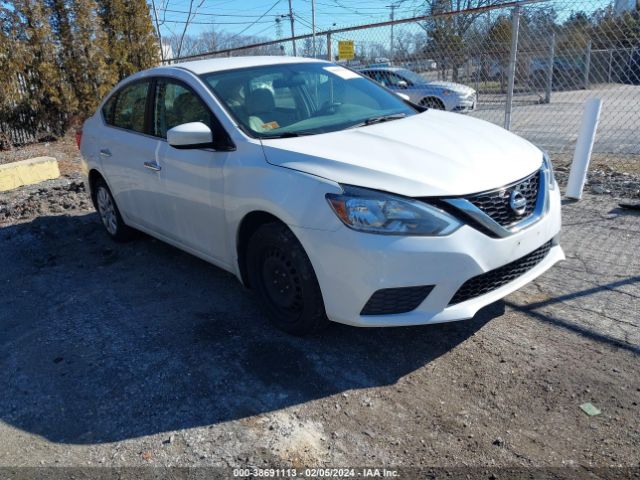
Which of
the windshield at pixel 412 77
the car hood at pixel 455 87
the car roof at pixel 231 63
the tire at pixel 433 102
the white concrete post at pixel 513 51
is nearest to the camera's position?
the car roof at pixel 231 63

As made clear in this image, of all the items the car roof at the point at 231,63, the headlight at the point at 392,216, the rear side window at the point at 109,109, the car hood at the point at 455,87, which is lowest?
the headlight at the point at 392,216

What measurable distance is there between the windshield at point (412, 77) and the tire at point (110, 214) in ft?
22.5

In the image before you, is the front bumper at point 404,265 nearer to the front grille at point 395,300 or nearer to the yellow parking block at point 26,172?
the front grille at point 395,300

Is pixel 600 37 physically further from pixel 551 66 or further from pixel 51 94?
pixel 51 94

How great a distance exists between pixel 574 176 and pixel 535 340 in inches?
131

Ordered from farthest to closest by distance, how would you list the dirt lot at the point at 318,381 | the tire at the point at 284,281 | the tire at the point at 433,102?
the tire at the point at 433,102
the tire at the point at 284,281
the dirt lot at the point at 318,381

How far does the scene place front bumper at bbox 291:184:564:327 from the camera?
2.84 meters

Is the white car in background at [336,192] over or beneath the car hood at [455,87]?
beneath

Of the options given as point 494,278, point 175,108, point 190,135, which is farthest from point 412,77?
point 494,278

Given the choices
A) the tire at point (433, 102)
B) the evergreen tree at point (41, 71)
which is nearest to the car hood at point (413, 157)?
the tire at point (433, 102)

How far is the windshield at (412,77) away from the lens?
10.8 meters

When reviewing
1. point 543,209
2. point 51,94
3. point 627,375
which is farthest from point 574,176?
point 51,94

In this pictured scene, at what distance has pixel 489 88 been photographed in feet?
27.9

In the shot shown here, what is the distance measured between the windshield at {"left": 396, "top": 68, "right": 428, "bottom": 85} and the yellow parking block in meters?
6.67
